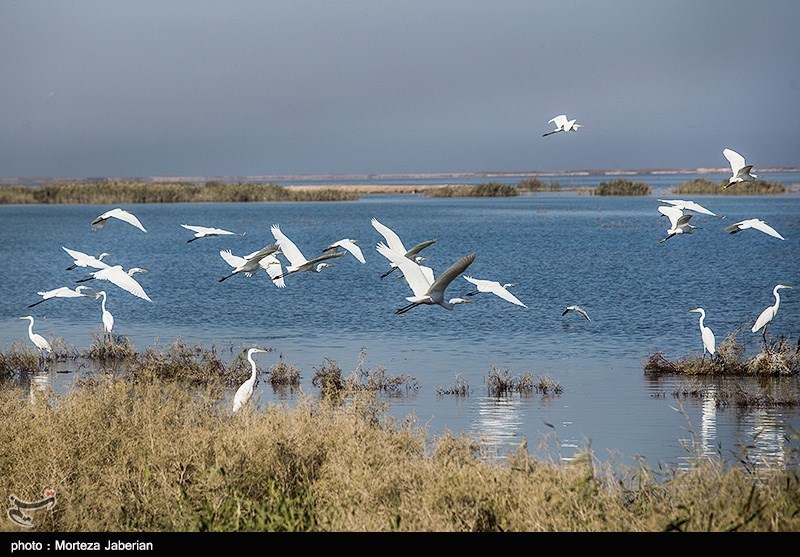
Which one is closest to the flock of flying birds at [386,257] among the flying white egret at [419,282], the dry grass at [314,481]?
the flying white egret at [419,282]

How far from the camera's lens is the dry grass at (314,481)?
613 cm

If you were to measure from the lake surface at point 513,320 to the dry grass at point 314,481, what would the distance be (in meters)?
0.58

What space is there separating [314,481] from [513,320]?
14173 millimetres

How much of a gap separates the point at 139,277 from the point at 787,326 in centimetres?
1947

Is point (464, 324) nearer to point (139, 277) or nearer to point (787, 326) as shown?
point (787, 326)

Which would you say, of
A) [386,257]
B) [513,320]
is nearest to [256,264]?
[386,257]

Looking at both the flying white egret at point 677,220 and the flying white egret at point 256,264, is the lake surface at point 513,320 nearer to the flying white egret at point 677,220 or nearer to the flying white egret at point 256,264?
the flying white egret at point 256,264

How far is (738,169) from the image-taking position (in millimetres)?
14367

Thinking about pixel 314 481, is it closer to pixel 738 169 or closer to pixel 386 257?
pixel 386 257

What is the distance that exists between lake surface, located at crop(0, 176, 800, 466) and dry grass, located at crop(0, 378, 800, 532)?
0.58m

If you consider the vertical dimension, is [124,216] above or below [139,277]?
above

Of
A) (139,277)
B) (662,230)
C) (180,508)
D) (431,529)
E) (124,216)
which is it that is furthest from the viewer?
(662,230)

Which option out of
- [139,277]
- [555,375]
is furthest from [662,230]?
[555,375]
